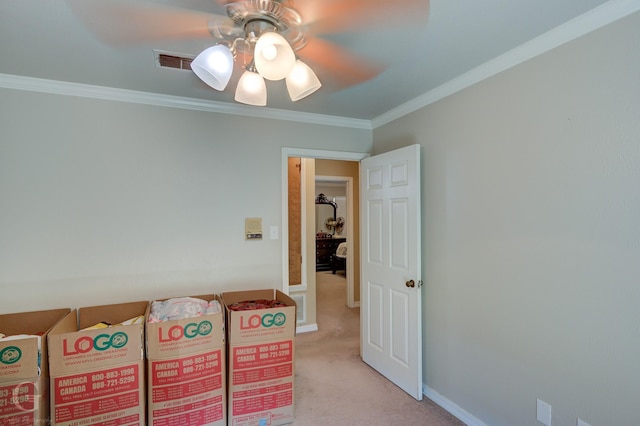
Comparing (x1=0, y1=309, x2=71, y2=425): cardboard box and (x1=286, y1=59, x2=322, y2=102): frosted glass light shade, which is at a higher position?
(x1=286, y1=59, x2=322, y2=102): frosted glass light shade

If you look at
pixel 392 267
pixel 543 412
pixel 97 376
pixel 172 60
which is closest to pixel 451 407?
pixel 543 412

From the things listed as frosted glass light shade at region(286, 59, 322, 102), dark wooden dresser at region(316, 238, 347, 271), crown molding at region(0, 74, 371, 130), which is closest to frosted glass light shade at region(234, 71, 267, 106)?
frosted glass light shade at region(286, 59, 322, 102)

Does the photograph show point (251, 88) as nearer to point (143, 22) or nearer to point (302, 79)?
point (302, 79)

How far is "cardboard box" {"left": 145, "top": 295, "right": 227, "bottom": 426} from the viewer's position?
1.90 metres

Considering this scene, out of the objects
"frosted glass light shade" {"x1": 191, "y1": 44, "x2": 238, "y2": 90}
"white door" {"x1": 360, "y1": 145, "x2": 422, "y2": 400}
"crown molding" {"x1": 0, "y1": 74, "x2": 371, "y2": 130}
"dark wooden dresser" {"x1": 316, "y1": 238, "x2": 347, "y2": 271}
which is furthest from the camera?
"dark wooden dresser" {"x1": 316, "y1": 238, "x2": 347, "y2": 271}

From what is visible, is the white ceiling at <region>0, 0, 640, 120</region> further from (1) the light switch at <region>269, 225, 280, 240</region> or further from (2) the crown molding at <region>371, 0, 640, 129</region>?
(1) the light switch at <region>269, 225, 280, 240</region>

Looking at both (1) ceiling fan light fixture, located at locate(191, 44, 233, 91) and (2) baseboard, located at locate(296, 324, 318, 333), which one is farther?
(2) baseboard, located at locate(296, 324, 318, 333)

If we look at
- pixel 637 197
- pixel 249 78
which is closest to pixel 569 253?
pixel 637 197

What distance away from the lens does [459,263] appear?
7.41 ft

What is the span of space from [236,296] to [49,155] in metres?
1.66

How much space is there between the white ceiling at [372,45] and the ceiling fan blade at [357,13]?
0.05 m

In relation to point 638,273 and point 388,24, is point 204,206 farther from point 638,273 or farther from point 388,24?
point 638,273

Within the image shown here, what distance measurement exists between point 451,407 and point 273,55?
2.52 meters

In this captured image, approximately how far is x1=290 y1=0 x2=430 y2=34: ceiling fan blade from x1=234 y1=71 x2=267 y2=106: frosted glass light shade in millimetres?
344
